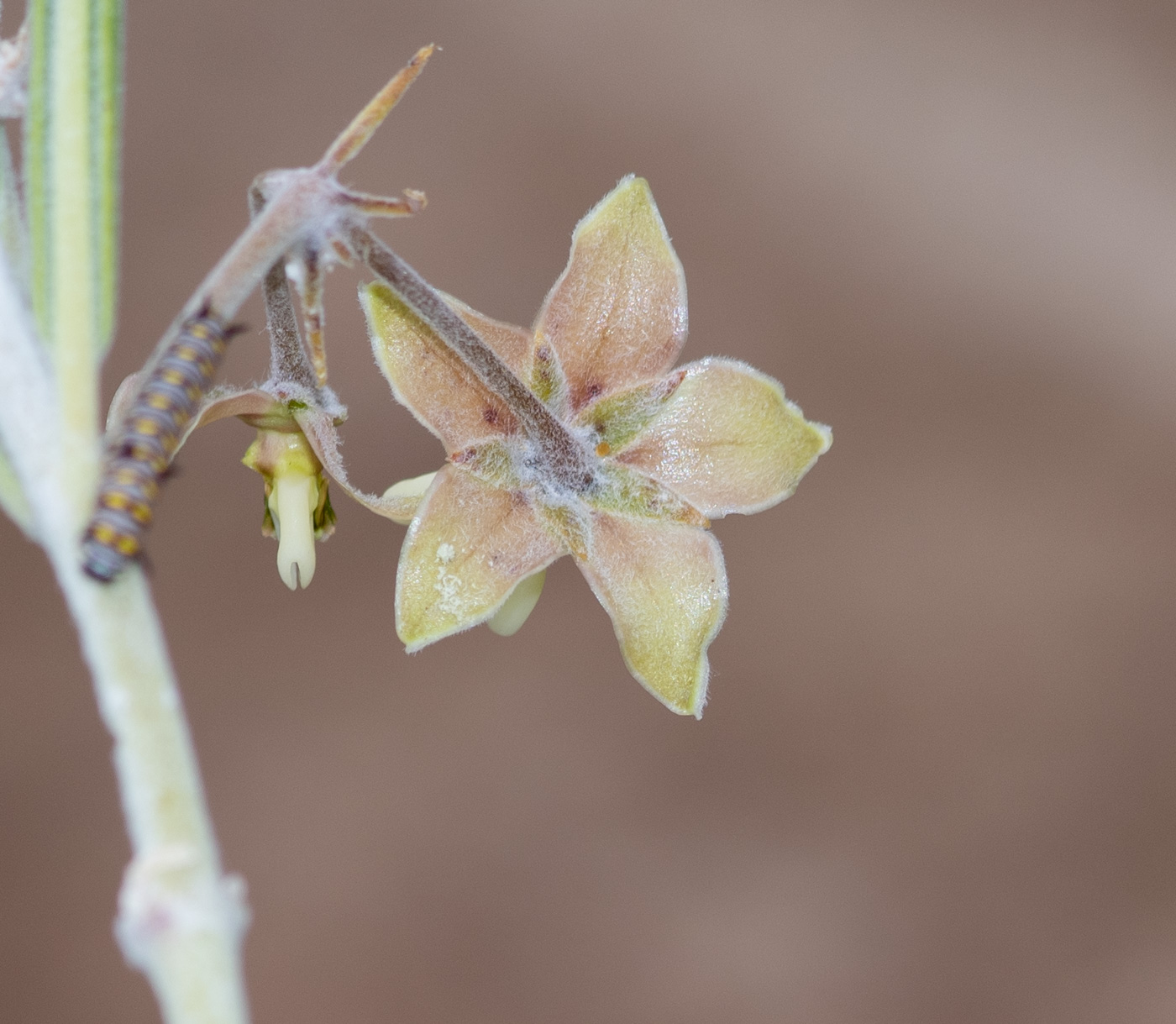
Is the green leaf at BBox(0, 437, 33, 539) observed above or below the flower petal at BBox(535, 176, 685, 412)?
below

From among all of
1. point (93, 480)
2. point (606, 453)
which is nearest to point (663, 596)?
point (606, 453)

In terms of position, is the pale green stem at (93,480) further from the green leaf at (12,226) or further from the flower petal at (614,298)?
the flower petal at (614,298)

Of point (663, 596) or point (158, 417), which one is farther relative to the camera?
point (663, 596)

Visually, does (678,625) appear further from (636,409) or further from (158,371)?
(158,371)

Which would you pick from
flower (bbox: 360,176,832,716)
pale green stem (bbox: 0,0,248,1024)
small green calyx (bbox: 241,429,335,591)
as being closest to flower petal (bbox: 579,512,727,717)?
flower (bbox: 360,176,832,716)

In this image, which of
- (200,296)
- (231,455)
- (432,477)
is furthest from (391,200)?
(231,455)

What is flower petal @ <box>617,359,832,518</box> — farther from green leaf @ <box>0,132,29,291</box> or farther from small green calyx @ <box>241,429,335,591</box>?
green leaf @ <box>0,132,29,291</box>

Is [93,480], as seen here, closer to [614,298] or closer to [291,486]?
[291,486]
